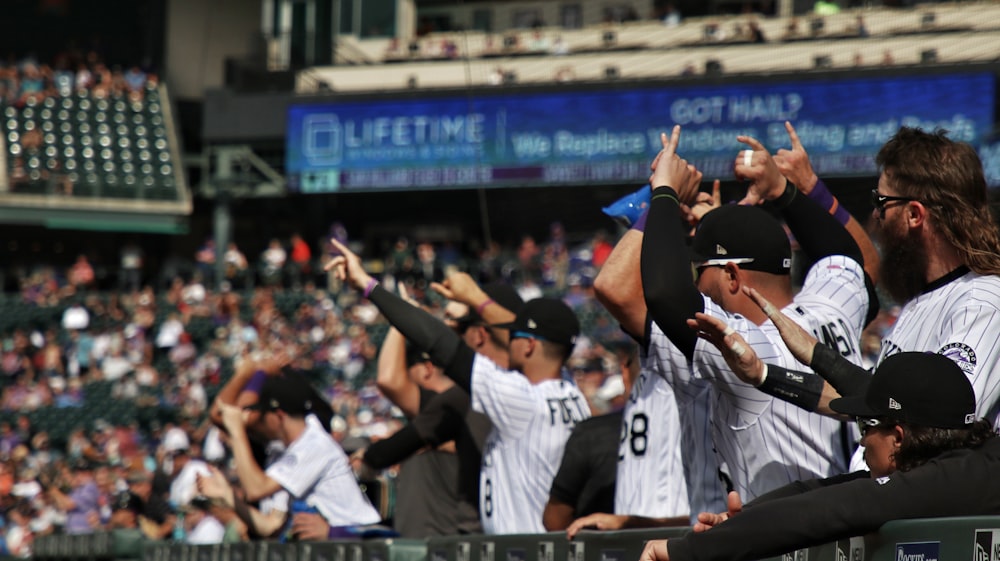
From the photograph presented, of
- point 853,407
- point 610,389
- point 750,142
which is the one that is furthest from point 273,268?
point 853,407

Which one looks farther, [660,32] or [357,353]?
[660,32]

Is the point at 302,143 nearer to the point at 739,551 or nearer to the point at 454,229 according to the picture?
the point at 454,229

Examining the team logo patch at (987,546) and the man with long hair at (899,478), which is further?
the man with long hair at (899,478)

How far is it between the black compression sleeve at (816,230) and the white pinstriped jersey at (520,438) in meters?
1.18

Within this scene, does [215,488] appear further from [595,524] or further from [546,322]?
[595,524]

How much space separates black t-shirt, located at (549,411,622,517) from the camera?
4.69 metres

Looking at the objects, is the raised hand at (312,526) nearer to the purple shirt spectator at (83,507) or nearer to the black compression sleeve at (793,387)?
the black compression sleeve at (793,387)

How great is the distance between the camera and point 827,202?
4.41 meters

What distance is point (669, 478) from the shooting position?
4.28 m

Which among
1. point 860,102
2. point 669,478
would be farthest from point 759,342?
point 860,102

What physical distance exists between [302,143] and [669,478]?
2282 centimetres

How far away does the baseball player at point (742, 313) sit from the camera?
11.2ft

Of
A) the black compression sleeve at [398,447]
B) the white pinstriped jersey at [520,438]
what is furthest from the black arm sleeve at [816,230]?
the black compression sleeve at [398,447]

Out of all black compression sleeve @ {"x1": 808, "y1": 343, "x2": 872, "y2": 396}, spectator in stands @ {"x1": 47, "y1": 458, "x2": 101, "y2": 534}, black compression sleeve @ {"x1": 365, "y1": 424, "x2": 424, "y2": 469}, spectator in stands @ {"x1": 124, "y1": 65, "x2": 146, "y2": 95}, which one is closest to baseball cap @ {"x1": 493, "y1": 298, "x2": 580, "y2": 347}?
black compression sleeve @ {"x1": 365, "y1": 424, "x2": 424, "y2": 469}
